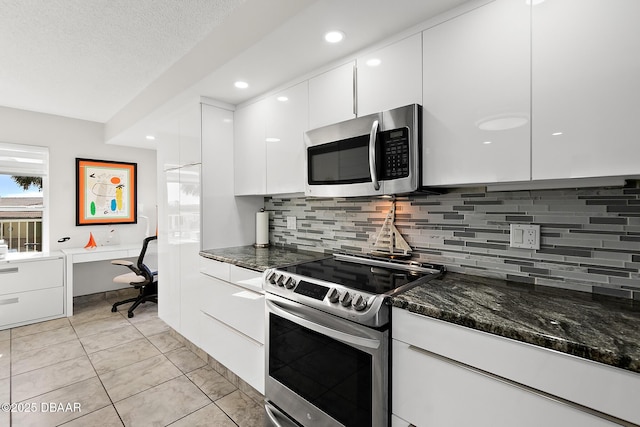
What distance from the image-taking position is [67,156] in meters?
4.07

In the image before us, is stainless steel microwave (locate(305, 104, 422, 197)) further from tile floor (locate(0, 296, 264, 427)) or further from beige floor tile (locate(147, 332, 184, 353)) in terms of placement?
beige floor tile (locate(147, 332, 184, 353))

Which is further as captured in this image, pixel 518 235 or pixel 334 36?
pixel 334 36

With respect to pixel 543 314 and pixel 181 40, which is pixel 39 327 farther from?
pixel 543 314

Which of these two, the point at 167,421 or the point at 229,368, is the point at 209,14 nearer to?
the point at 229,368

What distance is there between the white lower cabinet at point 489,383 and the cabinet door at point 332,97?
4.02 ft

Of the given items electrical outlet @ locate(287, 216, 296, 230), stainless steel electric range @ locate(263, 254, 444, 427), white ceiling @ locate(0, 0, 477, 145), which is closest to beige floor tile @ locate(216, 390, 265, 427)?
stainless steel electric range @ locate(263, 254, 444, 427)

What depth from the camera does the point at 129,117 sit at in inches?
138

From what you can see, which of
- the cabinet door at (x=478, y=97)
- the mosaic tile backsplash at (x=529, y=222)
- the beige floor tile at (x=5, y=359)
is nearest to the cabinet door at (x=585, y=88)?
the cabinet door at (x=478, y=97)

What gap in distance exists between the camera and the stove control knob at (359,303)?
1307mm

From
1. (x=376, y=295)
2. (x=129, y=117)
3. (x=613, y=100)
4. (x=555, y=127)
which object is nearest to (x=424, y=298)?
(x=376, y=295)

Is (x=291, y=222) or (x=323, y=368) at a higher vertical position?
(x=291, y=222)

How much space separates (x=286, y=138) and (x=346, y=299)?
1.35 meters

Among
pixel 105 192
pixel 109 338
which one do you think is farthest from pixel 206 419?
pixel 105 192

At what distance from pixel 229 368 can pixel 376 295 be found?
60.7 inches
